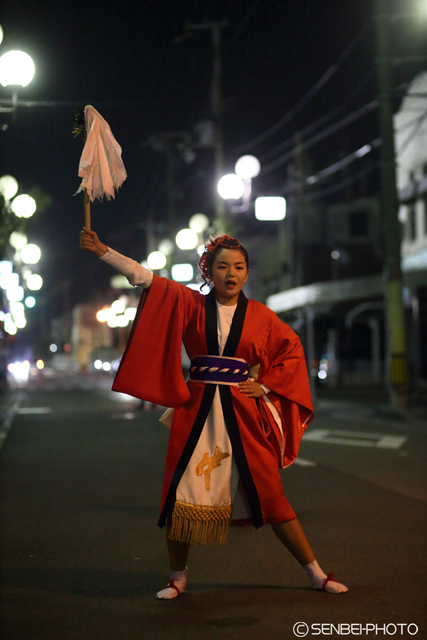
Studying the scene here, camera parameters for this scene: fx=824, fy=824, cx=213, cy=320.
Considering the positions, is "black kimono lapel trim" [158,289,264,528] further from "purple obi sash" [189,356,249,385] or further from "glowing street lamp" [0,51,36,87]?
"glowing street lamp" [0,51,36,87]

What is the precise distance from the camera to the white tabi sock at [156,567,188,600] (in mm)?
4410

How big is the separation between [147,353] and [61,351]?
11213cm

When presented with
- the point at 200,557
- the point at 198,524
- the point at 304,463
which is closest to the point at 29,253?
the point at 304,463

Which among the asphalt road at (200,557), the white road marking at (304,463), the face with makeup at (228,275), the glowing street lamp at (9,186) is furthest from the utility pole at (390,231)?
the face with makeup at (228,275)

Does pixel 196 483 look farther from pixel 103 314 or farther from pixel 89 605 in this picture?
pixel 103 314

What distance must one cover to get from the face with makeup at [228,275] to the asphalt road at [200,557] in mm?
1628

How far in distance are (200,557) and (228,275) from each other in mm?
2121

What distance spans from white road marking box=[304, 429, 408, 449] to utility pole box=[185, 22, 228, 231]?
347 inches

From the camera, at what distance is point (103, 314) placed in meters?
40.9

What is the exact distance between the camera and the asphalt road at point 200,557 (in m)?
4.02

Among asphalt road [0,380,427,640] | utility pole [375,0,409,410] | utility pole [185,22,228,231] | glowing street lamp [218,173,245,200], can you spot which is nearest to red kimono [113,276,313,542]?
asphalt road [0,380,427,640]

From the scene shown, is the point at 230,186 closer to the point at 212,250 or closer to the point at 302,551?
the point at 212,250

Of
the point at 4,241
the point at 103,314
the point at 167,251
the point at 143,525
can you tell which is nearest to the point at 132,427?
the point at 4,241

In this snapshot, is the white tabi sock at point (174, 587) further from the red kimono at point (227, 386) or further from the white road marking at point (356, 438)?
the white road marking at point (356, 438)
